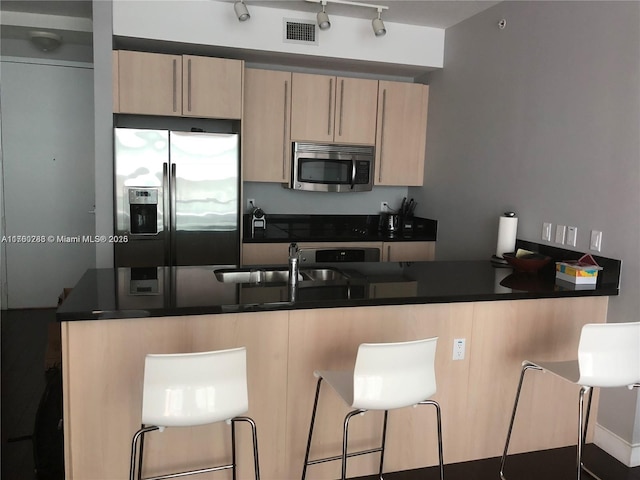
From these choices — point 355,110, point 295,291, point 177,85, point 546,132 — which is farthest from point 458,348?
point 177,85

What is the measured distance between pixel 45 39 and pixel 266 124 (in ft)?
6.43

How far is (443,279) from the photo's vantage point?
8.69 feet

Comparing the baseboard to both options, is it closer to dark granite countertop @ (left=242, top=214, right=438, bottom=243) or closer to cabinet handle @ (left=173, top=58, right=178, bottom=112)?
dark granite countertop @ (left=242, top=214, right=438, bottom=243)

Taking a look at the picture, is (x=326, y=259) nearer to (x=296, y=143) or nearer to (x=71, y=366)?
(x=296, y=143)

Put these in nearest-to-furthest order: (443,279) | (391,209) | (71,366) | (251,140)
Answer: (71,366) → (443,279) → (251,140) → (391,209)

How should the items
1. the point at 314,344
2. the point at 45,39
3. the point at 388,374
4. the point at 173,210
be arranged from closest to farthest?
the point at 388,374
the point at 314,344
the point at 173,210
the point at 45,39

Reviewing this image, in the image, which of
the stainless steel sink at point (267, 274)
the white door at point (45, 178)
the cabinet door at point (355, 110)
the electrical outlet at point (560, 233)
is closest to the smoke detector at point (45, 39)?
the white door at point (45, 178)

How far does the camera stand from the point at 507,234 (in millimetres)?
3230

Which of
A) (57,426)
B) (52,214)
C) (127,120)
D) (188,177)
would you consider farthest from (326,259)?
(52,214)

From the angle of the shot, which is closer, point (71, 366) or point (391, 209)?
point (71, 366)

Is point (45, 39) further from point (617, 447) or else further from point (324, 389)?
point (617, 447)

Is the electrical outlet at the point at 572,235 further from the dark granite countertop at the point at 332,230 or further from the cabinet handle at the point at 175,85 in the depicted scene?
the cabinet handle at the point at 175,85

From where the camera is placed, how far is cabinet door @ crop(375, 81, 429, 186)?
14.5 ft

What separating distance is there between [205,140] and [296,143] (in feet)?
2.65
